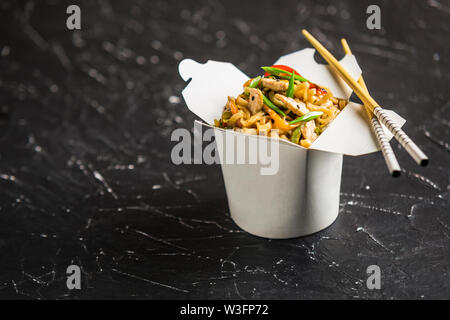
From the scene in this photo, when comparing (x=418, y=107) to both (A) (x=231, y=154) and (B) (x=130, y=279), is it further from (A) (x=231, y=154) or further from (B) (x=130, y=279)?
(B) (x=130, y=279)

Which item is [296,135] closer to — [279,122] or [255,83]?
[279,122]

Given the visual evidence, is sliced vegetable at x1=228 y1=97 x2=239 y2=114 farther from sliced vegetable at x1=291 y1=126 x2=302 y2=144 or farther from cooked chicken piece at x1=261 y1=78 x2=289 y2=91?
sliced vegetable at x1=291 y1=126 x2=302 y2=144

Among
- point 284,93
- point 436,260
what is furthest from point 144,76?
point 436,260

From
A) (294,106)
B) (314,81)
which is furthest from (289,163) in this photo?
(314,81)

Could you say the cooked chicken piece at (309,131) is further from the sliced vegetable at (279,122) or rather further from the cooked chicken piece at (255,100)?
the cooked chicken piece at (255,100)

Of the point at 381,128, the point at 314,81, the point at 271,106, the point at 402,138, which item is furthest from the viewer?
the point at 314,81

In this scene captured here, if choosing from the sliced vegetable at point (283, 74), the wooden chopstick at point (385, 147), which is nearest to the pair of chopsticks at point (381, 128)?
the wooden chopstick at point (385, 147)
